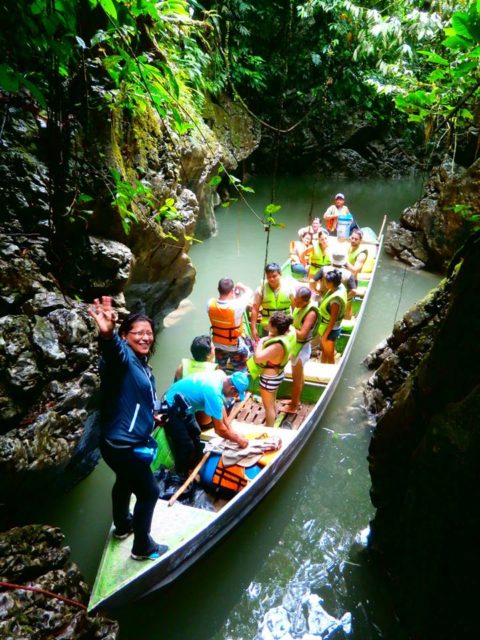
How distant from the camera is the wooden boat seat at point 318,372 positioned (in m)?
→ 5.80

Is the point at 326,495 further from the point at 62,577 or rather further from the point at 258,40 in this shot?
the point at 258,40

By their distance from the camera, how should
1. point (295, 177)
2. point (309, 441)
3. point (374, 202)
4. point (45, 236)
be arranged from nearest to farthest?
point (45, 236) < point (309, 441) < point (374, 202) < point (295, 177)

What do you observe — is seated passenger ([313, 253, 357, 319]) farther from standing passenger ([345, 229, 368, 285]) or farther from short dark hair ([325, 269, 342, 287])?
short dark hair ([325, 269, 342, 287])

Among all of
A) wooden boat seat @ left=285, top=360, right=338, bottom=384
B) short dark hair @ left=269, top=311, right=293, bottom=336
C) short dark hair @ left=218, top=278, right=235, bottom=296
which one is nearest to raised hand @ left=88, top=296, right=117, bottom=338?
short dark hair @ left=269, top=311, right=293, bottom=336

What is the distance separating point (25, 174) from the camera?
403 centimetres

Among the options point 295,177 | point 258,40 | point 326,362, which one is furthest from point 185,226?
point 295,177

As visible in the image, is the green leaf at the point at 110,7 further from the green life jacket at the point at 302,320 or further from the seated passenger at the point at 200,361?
the green life jacket at the point at 302,320

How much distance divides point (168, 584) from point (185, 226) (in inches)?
180

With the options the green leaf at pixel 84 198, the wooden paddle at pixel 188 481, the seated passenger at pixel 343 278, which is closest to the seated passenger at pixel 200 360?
the wooden paddle at pixel 188 481

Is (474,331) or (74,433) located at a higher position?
(474,331)

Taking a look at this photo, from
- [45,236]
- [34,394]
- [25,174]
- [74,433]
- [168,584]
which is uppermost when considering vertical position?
[25,174]

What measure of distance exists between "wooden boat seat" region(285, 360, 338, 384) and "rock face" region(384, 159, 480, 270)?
16.0 feet

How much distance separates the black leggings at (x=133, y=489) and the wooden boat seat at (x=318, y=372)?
10.1 ft

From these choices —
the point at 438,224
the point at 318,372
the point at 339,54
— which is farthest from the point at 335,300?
the point at 339,54
